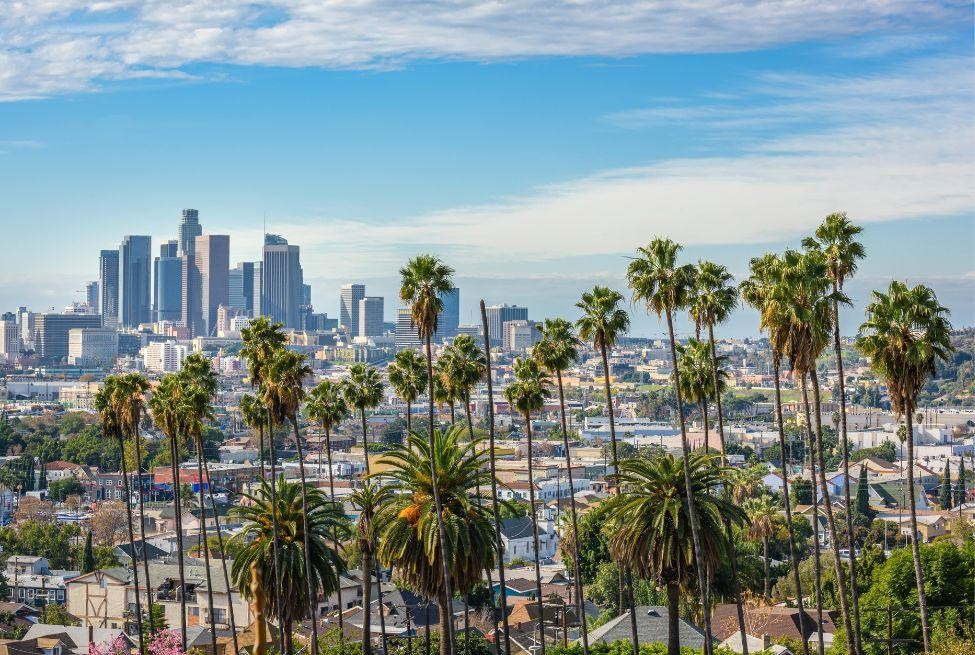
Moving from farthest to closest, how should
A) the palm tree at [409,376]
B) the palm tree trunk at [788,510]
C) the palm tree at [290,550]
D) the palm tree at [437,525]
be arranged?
the palm tree at [409,376] → the palm tree trunk at [788,510] → the palm tree at [290,550] → the palm tree at [437,525]

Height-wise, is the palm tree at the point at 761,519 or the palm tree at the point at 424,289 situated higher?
the palm tree at the point at 424,289

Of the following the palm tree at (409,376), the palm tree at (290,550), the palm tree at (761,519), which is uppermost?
the palm tree at (409,376)

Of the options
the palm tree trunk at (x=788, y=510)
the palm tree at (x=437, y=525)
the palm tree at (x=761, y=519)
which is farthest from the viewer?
the palm tree at (x=761, y=519)

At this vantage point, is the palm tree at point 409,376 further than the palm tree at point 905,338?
Yes

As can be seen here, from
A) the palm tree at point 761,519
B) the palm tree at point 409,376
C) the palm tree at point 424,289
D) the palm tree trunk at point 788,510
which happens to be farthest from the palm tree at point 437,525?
the palm tree at point 761,519

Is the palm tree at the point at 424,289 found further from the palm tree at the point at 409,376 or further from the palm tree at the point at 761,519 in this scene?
the palm tree at the point at 761,519

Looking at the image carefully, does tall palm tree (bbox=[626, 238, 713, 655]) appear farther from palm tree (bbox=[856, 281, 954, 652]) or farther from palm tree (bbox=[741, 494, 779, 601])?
palm tree (bbox=[741, 494, 779, 601])

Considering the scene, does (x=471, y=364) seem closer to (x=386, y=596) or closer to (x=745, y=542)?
(x=386, y=596)

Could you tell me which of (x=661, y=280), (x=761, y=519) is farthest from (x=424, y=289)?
(x=761, y=519)
